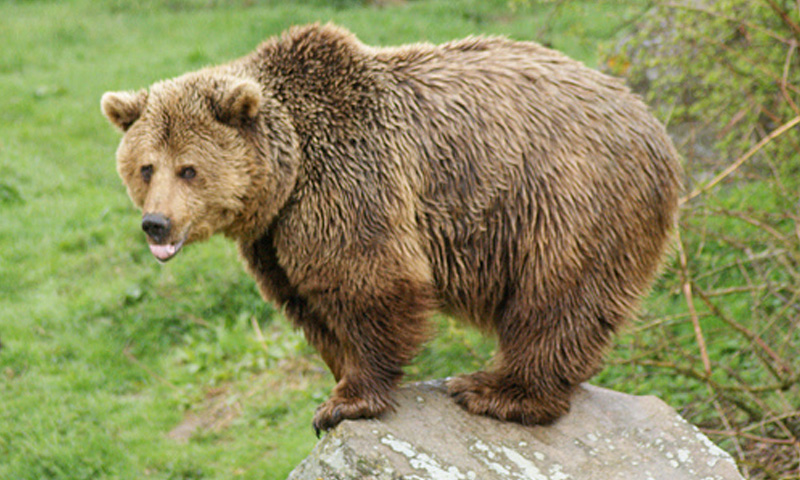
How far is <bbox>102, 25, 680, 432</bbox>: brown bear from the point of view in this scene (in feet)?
13.7

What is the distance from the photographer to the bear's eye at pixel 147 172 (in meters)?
4.11

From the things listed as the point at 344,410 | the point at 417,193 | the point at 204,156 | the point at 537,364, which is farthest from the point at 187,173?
the point at 537,364

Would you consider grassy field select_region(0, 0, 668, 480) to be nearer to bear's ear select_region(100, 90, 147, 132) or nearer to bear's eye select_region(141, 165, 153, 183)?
bear's eye select_region(141, 165, 153, 183)

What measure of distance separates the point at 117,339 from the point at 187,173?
3.41 meters

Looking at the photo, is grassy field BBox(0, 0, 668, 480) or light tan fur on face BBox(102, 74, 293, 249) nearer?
light tan fur on face BBox(102, 74, 293, 249)

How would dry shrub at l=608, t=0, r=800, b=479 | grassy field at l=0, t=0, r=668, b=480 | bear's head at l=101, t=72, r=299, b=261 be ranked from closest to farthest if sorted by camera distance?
bear's head at l=101, t=72, r=299, b=261 → dry shrub at l=608, t=0, r=800, b=479 → grassy field at l=0, t=0, r=668, b=480

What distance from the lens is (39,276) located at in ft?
25.8

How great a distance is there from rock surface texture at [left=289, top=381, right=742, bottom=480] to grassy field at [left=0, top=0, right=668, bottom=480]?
1.49 meters

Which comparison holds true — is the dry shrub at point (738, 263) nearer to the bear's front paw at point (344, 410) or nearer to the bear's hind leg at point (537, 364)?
the bear's hind leg at point (537, 364)

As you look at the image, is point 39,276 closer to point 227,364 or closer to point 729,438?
point 227,364

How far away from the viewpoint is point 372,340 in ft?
13.8

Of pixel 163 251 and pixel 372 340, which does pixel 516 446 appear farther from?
pixel 163 251

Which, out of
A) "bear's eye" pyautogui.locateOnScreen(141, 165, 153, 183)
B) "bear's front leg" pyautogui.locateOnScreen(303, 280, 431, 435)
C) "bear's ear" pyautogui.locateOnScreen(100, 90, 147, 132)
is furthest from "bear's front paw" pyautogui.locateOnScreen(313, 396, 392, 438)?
"bear's ear" pyautogui.locateOnScreen(100, 90, 147, 132)

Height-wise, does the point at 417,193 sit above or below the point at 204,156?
below
